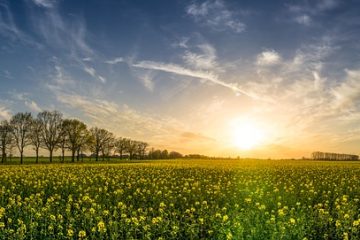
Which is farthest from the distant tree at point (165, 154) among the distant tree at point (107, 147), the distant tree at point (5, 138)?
the distant tree at point (5, 138)

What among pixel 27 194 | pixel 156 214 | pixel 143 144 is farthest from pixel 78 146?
pixel 156 214

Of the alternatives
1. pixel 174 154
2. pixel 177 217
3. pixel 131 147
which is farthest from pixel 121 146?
pixel 177 217

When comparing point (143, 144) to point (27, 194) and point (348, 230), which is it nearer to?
point (27, 194)

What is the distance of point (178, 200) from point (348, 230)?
8178mm

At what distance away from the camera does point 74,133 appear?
294 feet

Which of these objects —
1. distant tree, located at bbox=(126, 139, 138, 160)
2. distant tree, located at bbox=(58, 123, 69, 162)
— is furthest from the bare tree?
distant tree, located at bbox=(126, 139, 138, 160)

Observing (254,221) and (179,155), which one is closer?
(254,221)

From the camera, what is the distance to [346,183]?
80.3ft

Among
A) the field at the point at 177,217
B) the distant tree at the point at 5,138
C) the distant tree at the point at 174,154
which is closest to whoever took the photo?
the field at the point at 177,217

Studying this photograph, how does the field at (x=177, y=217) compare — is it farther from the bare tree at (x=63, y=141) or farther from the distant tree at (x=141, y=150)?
the distant tree at (x=141, y=150)

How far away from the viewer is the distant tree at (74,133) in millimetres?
89250

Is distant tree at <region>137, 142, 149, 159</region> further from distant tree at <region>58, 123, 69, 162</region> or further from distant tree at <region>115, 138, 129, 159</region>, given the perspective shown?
distant tree at <region>58, 123, 69, 162</region>

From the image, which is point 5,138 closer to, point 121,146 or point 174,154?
point 121,146

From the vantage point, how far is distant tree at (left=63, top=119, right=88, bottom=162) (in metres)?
89.2
